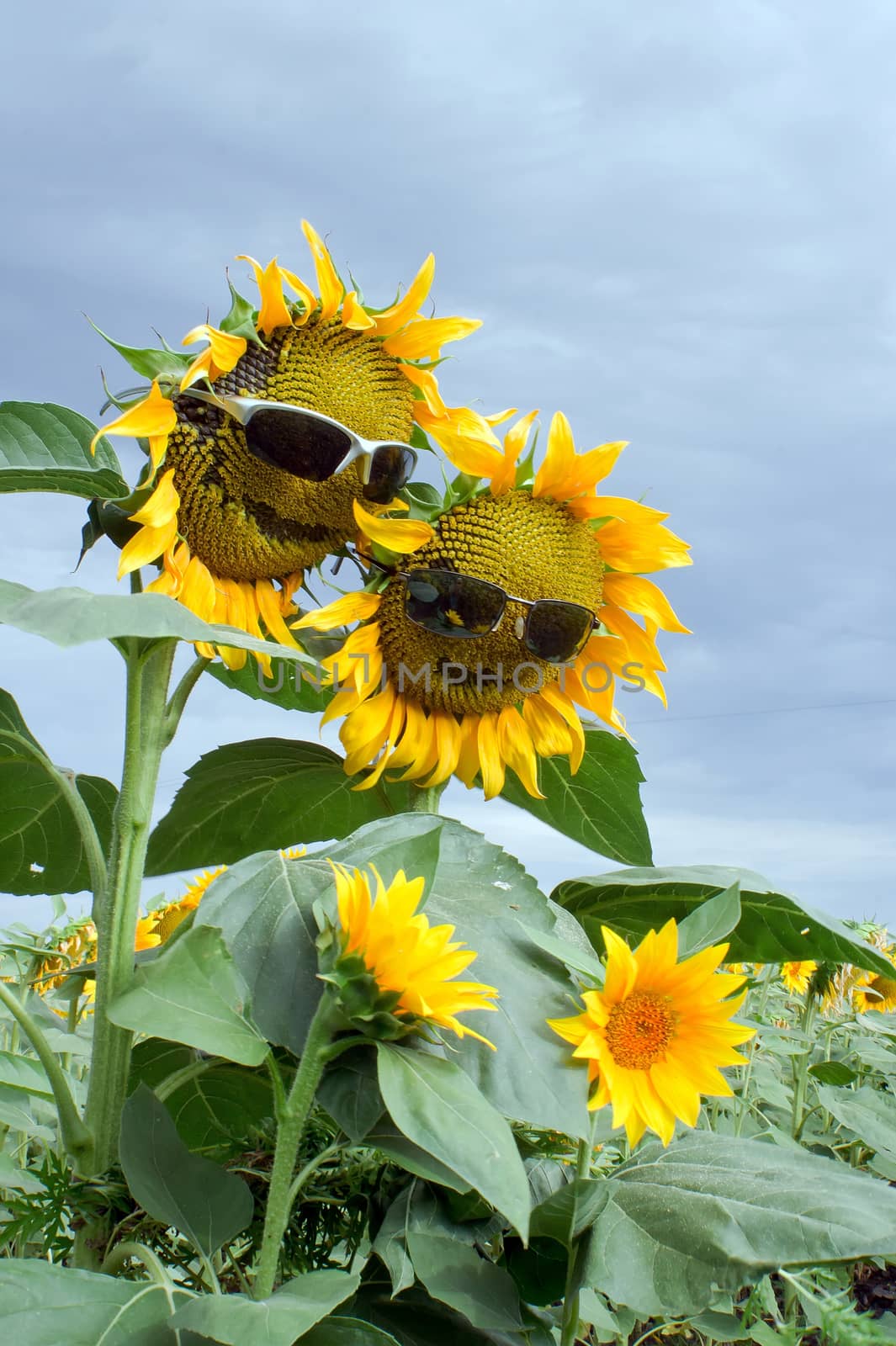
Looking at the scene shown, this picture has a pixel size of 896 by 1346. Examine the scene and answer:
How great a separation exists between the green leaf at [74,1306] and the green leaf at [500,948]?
24 cm

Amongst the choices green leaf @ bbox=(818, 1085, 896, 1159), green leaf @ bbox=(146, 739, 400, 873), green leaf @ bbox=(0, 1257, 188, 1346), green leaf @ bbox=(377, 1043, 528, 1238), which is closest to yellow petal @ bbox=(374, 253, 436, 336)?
green leaf @ bbox=(146, 739, 400, 873)

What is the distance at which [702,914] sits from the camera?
0.91 metres

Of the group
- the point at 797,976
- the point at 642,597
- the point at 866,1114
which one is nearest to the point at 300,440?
the point at 642,597

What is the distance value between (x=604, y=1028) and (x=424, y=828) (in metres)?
0.20

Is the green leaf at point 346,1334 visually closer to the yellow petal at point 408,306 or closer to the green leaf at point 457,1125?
the green leaf at point 457,1125

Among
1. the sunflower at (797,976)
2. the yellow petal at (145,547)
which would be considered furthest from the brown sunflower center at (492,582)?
the sunflower at (797,976)

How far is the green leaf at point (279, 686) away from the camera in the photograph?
128cm

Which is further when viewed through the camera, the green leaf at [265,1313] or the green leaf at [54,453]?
the green leaf at [54,453]

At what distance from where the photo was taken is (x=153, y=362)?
1043mm

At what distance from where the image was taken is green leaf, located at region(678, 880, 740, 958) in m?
0.88

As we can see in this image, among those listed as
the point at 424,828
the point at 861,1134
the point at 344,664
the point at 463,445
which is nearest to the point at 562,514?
the point at 463,445

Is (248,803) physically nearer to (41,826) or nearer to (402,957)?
(41,826)

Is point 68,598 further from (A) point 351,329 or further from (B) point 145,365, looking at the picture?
(A) point 351,329

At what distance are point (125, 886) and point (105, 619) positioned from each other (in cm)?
31
